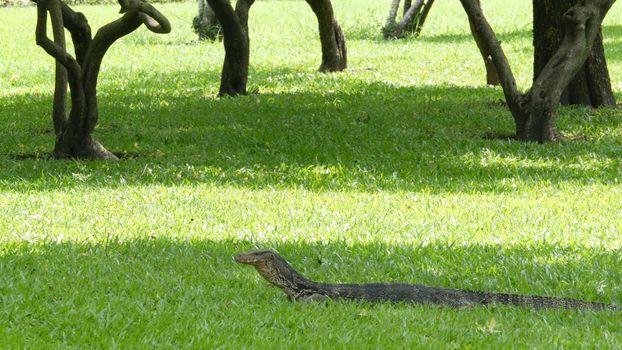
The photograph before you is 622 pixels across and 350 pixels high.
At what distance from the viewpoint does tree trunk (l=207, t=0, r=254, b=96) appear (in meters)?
16.0

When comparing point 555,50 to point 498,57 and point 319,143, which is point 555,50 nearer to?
point 498,57

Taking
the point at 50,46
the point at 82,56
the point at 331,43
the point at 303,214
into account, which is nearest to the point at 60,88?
the point at 82,56

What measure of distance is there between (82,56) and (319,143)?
3063 mm

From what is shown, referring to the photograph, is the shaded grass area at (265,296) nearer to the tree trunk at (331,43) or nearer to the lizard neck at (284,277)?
the lizard neck at (284,277)

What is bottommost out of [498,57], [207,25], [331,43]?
[207,25]

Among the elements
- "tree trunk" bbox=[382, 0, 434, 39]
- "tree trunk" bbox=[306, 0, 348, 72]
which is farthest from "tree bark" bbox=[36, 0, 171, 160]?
"tree trunk" bbox=[382, 0, 434, 39]

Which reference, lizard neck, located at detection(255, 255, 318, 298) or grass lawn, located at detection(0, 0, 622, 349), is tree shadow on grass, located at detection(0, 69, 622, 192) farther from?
lizard neck, located at detection(255, 255, 318, 298)

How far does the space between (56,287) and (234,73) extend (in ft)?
35.1

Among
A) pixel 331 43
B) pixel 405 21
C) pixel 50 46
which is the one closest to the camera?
pixel 50 46

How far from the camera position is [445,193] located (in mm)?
10133

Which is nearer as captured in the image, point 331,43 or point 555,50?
point 555,50

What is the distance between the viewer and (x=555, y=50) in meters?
14.4

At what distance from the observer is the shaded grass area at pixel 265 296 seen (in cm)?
523

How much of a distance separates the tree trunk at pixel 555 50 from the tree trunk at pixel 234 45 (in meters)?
4.68
